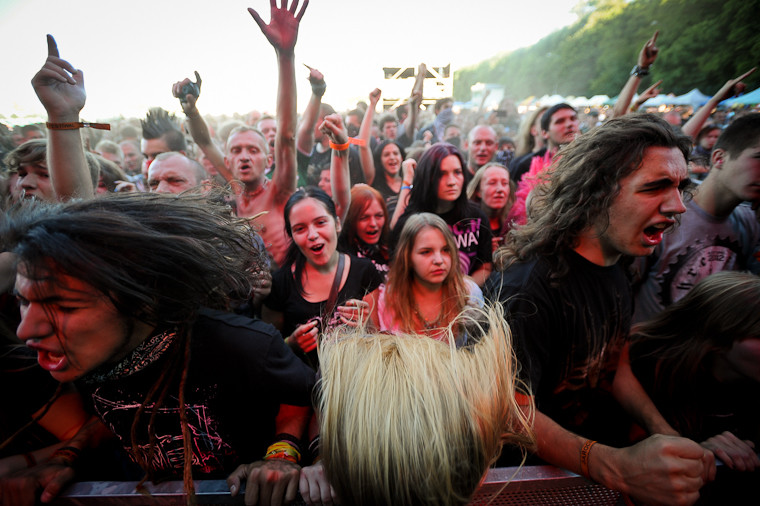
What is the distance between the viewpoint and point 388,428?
0.74m

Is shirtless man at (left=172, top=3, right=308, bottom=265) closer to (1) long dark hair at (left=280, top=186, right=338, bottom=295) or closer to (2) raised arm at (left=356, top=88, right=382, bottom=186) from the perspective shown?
(1) long dark hair at (left=280, top=186, right=338, bottom=295)

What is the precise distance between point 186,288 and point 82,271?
10.6 inches

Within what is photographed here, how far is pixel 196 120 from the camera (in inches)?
128

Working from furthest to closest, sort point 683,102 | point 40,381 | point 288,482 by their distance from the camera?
point 683,102 < point 40,381 < point 288,482

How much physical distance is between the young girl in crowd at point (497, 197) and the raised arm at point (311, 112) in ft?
6.18

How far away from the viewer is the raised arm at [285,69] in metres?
2.75

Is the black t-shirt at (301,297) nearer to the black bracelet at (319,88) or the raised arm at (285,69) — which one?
the raised arm at (285,69)

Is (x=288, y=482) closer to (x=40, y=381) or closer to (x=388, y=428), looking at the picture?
(x=388, y=428)

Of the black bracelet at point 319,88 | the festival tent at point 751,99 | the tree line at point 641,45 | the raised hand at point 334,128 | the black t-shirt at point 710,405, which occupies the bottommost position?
the black t-shirt at point 710,405

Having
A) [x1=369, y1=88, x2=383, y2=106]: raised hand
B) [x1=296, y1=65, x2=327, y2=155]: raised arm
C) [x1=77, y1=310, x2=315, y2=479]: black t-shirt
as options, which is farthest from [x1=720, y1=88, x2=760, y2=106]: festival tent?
[x1=77, y1=310, x2=315, y2=479]: black t-shirt

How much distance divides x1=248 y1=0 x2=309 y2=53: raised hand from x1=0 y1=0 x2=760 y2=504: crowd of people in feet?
0.20

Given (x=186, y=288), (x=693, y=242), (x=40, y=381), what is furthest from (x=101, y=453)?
(x=693, y=242)

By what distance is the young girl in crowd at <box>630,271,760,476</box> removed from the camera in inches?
60.4

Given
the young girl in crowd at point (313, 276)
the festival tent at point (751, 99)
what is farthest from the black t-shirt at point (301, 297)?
the festival tent at point (751, 99)
